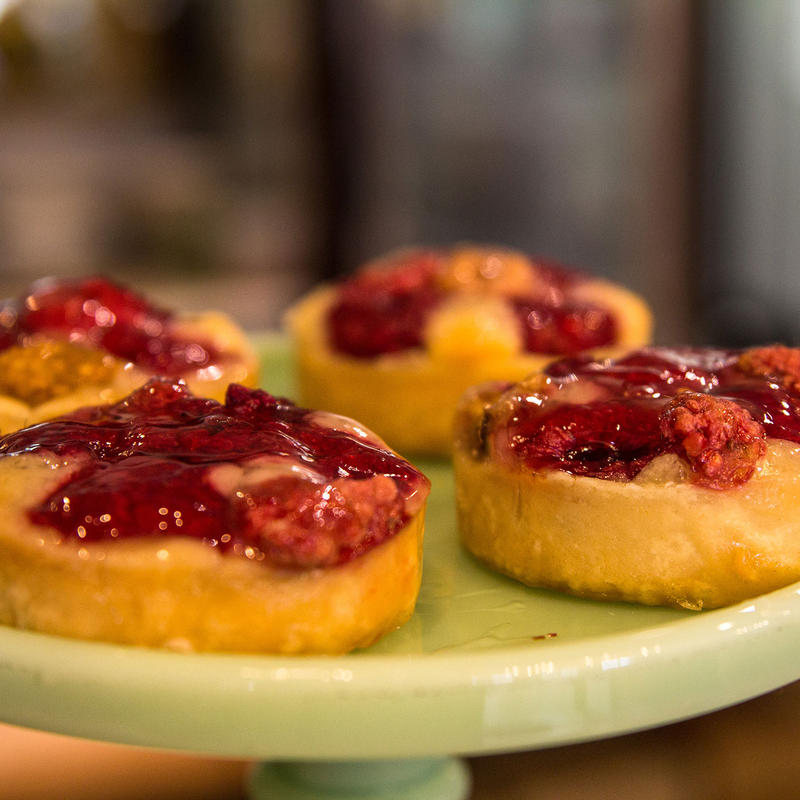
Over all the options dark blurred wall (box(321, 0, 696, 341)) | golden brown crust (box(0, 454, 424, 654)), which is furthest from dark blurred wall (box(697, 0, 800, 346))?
golden brown crust (box(0, 454, 424, 654))

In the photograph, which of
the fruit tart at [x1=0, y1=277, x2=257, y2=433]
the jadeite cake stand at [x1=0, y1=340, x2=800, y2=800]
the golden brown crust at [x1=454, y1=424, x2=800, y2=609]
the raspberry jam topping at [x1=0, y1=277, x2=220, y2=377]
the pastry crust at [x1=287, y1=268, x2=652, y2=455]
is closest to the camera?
the jadeite cake stand at [x1=0, y1=340, x2=800, y2=800]

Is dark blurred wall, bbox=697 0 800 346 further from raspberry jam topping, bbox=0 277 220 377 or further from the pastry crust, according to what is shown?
raspberry jam topping, bbox=0 277 220 377

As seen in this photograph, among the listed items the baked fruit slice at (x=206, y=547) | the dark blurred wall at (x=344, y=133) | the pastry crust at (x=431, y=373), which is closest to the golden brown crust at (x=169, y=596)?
the baked fruit slice at (x=206, y=547)

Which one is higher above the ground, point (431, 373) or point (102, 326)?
point (102, 326)

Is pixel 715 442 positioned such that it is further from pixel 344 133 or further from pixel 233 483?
pixel 344 133

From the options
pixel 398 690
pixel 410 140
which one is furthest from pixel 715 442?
pixel 410 140
